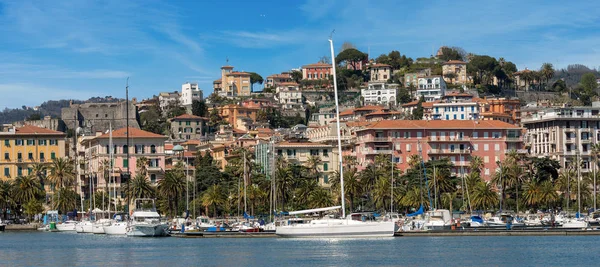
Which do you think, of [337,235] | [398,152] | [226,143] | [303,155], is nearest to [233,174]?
[303,155]

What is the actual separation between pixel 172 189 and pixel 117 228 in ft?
63.7

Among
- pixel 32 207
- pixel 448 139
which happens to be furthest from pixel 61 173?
pixel 448 139

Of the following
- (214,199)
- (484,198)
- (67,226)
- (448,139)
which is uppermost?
(448,139)

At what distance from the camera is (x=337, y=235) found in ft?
250

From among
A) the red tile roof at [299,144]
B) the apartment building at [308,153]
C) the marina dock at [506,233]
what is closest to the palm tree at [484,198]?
the marina dock at [506,233]

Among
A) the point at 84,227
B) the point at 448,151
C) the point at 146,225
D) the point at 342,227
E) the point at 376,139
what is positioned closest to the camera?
the point at 342,227

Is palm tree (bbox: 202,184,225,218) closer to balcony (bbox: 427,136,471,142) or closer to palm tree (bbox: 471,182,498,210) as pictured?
palm tree (bbox: 471,182,498,210)

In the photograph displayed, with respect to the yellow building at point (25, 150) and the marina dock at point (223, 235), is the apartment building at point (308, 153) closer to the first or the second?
the yellow building at point (25, 150)

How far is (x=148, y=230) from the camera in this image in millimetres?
92500

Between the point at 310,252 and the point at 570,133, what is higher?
the point at 570,133

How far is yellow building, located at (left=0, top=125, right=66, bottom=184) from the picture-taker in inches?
5359

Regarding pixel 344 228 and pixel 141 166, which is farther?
pixel 141 166

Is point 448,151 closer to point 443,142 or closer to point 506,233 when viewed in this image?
point 443,142

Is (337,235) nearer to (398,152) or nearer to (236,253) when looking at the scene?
(236,253)
